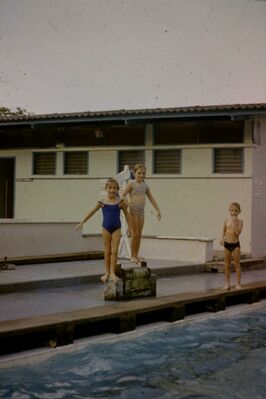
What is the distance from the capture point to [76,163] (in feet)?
63.3

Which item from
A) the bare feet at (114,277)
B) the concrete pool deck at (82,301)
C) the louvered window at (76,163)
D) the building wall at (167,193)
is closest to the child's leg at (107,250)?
the bare feet at (114,277)

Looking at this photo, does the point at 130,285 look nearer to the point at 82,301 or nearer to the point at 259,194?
the point at 82,301

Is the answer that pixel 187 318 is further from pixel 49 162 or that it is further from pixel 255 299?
pixel 49 162

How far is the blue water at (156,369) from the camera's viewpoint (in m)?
6.32

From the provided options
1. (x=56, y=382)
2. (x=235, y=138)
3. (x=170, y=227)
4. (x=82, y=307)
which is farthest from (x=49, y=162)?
(x=56, y=382)

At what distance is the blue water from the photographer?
6.32 meters

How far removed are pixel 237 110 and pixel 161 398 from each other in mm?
11392

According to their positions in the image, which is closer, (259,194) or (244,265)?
(244,265)

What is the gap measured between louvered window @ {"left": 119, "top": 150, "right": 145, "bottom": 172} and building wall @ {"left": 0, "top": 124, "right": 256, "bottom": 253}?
0.63ft

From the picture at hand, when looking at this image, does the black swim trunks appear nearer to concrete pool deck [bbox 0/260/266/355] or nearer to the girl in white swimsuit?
concrete pool deck [bbox 0/260/266/355]

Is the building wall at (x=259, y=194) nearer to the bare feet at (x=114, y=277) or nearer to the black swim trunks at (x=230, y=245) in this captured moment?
the black swim trunks at (x=230, y=245)

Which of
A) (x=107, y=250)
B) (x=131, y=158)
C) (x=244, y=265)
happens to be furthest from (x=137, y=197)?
(x=131, y=158)

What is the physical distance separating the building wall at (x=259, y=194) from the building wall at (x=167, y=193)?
0.11 metres

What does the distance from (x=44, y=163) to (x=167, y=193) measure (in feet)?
13.8
